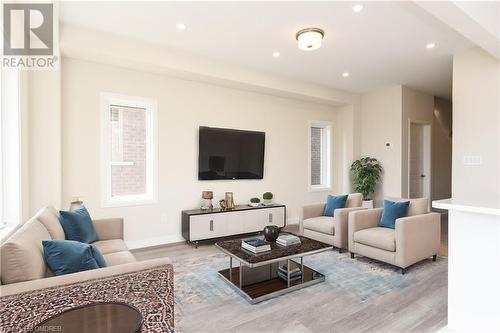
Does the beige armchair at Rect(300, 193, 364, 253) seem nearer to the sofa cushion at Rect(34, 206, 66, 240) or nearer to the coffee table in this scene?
the coffee table

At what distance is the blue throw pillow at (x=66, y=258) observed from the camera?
1.60 meters

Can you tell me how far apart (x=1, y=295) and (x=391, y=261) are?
332cm

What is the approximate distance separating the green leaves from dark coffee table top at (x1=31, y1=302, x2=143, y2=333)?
544 centimetres

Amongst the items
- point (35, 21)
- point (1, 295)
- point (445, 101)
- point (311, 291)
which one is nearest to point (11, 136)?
point (35, 21)

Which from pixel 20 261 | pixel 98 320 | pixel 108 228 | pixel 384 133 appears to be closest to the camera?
pixel 98 320

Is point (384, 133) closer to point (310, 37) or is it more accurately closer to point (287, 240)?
point (310, 37)

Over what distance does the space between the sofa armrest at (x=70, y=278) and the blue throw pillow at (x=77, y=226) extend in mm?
1224

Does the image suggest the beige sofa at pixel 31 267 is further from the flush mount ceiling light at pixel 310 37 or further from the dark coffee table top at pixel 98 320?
the flush mount ceiling light at pixel 310 37

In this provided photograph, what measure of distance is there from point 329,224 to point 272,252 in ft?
4.90

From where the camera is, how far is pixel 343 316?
7.23 feet

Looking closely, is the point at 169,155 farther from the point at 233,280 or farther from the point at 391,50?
the point at 391,50

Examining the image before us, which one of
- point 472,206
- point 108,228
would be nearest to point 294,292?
point 472,206

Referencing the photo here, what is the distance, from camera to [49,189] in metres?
3.29

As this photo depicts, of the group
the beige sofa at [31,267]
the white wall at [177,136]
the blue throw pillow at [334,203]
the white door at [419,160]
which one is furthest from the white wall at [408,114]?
the beige sofa at [31,267]
